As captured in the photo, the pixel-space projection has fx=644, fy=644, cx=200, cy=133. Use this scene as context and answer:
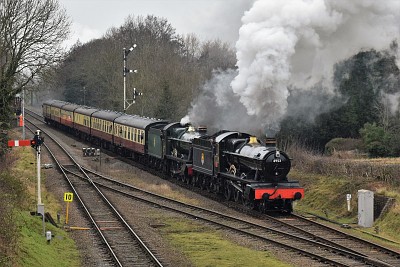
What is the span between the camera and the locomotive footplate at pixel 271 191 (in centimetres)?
2339

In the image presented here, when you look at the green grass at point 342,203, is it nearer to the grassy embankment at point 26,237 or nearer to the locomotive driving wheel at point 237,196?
the locomotive driving wheel at point 237,196

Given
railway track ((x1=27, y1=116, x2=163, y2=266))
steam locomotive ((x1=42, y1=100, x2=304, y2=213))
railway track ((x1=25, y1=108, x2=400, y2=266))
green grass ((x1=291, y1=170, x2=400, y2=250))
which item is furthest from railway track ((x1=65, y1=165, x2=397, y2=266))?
green grass ((x1=291, y1=170, x2=400, y2=250))

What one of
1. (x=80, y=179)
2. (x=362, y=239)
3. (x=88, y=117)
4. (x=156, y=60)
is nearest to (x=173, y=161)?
(x=80, y=179)

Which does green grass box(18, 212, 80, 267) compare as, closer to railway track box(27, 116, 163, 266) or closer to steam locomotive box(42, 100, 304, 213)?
railway track box(27, 116, 163, 266)

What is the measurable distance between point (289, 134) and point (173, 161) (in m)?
13.9

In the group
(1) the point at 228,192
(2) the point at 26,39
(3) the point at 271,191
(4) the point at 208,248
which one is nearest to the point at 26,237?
(4) the point at 208,248

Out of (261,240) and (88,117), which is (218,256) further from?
(88,117)

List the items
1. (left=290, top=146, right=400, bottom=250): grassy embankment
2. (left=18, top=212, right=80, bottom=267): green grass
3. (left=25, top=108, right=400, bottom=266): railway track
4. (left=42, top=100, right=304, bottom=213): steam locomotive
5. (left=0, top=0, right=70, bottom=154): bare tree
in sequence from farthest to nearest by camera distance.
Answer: (left=0, top=0, right=70, bottom=154): bare tree
(left=42, top=100, right=304, bottom=213): steam locomotive
(left=290, top=146, right=400, bottom=250): grassy embankment
(left=25, top=108, right=400, bottom=266): railway track
(left=18, top=212, right=80, bottom=267): green grass

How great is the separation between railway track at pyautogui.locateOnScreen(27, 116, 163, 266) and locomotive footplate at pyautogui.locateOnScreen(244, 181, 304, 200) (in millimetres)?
4695

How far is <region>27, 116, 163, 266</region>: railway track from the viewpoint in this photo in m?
17.3

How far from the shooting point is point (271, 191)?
77.2ft

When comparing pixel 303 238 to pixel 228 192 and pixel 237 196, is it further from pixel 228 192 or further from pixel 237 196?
pixel 228 192

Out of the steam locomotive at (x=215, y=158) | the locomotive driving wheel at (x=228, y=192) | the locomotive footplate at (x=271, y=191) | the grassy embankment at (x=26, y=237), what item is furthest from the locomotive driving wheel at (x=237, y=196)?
the grassy embankment at (x=26, y=237)

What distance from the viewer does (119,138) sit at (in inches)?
1828
